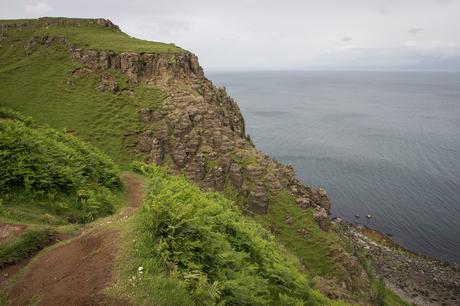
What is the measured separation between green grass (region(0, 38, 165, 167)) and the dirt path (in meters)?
37.3

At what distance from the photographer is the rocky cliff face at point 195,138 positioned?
56906mm

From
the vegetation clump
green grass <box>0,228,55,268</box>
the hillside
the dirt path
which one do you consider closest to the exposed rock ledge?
the hillside

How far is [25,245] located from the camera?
16625mm

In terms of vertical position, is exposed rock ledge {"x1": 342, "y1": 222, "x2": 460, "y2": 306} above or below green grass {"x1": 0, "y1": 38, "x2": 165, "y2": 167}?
below

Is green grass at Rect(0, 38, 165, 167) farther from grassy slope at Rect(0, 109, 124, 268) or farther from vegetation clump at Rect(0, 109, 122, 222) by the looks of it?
grassy slope at Rect(0, 109, 124, 268)

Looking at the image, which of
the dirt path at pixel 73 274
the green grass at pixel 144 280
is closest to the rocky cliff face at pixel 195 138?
the dirt path at pixel 73 274

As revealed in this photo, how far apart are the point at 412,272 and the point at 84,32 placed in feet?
287

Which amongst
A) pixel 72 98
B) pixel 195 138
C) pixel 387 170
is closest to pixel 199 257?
pixel 195 138

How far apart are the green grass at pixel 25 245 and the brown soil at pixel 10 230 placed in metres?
0.45

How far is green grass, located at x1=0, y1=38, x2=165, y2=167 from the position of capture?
5644 cm

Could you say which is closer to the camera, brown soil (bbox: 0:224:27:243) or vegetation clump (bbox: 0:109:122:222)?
brown soil (bbox: 0:224:27:243)

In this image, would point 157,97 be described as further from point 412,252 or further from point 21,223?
point 412,252

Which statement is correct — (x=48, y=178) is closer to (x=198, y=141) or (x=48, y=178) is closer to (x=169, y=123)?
(x=198, y=141)

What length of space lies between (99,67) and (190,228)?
5992 cm
